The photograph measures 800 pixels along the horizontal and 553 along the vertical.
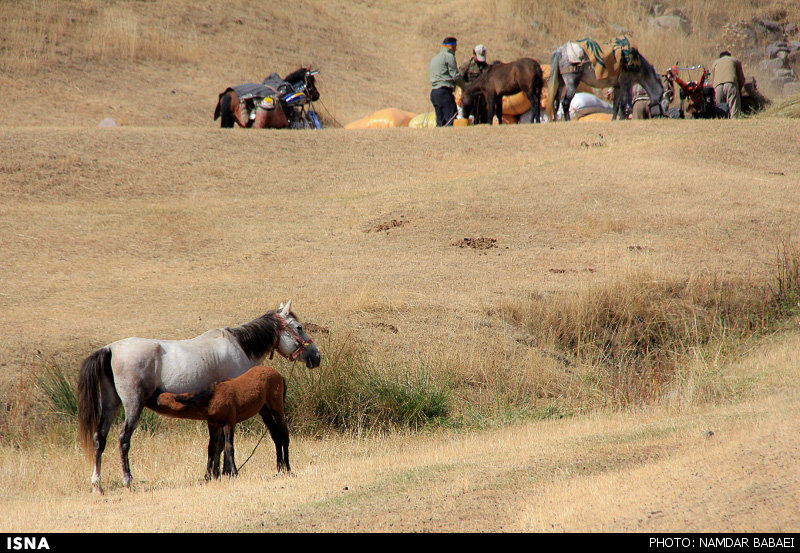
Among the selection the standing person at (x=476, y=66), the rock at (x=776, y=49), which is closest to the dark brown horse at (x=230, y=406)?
the standing person at (x=476, y=66)

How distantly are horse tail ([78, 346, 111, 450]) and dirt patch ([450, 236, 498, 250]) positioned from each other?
28.1 ft

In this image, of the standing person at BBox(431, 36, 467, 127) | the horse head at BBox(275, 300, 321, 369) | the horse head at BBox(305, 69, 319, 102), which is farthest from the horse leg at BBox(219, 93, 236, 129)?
the horse head at BBox(275, 300, 321, 369)

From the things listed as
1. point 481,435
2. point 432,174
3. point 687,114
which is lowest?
point 481,435

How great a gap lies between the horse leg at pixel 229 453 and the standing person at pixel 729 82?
19.8m

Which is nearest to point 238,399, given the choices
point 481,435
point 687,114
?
point 481,435

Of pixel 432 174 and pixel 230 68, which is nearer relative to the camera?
pixel 432 174

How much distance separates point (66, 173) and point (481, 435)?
1203 cm

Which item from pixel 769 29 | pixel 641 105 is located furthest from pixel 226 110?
pixel 769 29

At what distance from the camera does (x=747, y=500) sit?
5.21 metres

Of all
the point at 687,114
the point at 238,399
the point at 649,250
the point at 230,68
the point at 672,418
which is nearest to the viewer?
the point at 238,399

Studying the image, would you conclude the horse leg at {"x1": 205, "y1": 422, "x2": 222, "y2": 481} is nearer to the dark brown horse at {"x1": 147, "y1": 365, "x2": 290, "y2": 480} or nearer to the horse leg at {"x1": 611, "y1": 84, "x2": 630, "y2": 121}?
the dark brown horse at {"x1": 147, "y1": 365, "x2": 290, "y2": 480}

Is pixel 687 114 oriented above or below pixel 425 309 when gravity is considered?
above

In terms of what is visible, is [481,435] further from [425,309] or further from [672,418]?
[425,309]

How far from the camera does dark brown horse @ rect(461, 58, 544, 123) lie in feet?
71.8
